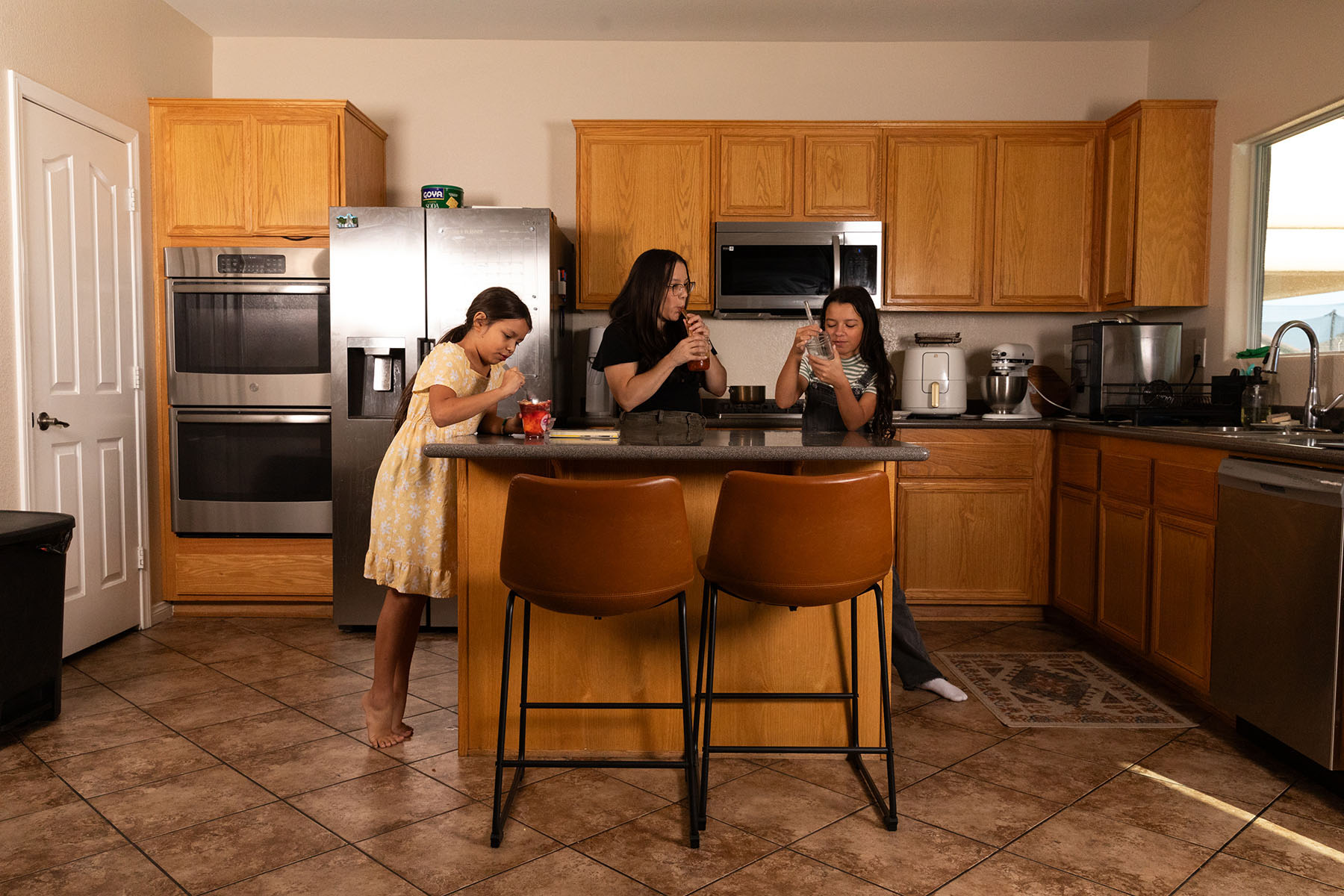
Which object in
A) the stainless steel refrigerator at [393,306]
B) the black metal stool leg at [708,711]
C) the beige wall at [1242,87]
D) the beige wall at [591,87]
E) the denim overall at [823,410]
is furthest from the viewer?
the beige wall at [591,87]

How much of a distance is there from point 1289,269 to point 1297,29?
861 millimetres

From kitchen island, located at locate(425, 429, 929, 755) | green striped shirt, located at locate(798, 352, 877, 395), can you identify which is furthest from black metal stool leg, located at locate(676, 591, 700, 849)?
green striped shirt, located at locate(798, 352, 877, 395)

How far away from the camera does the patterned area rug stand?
2945 millimetres

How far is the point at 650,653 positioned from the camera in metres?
2.55

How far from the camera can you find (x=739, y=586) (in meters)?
2.16

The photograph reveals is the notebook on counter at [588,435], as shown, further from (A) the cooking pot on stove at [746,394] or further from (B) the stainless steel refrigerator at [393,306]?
(A) the cooking pot on stove at [746,394]

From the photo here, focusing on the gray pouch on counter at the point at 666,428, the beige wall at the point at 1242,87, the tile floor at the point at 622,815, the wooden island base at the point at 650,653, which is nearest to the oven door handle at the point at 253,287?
the tile floor at the point at 622,815

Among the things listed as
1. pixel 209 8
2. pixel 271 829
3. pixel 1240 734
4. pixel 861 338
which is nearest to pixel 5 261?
pixel 209 8

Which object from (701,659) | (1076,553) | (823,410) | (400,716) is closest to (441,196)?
(823,410)

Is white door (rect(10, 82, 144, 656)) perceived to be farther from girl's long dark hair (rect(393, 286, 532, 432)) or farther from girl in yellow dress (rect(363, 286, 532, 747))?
girl's long dark hair (rect(393, 286, 532, 432))

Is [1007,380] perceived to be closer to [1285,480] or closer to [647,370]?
[1285,480]

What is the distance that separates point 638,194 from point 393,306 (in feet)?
3.95

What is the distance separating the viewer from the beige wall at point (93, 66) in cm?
326

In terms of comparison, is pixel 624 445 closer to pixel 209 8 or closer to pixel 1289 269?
pixel 1289 269
